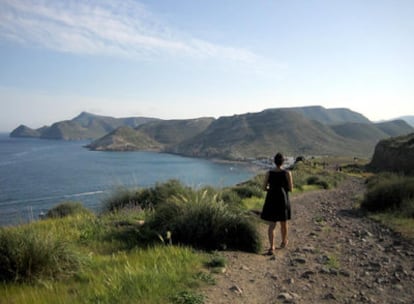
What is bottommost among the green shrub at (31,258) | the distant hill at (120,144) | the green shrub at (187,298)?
the distant hill at (120,144)

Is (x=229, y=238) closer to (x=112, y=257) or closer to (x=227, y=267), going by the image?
(x=227, y=267)

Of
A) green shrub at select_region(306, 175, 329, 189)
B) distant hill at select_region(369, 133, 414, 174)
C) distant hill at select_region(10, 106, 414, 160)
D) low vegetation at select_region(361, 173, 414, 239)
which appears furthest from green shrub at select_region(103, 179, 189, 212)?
distant hill at select_region(10, 106, 414, 160)

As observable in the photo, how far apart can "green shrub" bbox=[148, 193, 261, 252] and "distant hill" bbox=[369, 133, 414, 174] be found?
119 feet

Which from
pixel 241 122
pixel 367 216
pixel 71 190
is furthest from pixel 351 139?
pixel 367 216

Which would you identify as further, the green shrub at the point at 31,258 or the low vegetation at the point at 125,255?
the green shrub at the point at 31,258

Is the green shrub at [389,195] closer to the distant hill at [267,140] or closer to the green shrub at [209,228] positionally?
the green shrub at [209,228]

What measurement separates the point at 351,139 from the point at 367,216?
573ft

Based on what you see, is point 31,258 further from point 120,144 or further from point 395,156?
point 120,144

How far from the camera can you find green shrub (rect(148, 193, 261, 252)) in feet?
21.6

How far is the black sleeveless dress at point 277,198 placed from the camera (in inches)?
287

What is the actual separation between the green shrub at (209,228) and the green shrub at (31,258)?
207cm

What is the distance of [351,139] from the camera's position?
6880 inches

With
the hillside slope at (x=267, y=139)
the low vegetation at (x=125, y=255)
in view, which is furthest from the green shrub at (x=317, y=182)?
the hillside slope at (x=267, y=139)

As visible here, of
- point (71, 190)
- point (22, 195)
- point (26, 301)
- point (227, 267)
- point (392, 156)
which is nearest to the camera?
point (26, 301)
